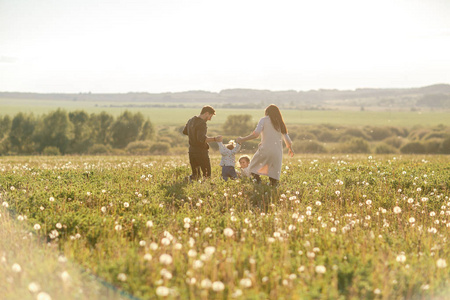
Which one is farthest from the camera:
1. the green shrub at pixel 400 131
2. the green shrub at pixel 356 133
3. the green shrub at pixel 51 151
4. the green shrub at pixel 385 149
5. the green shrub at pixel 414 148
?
the green shrub at pixel 400 131

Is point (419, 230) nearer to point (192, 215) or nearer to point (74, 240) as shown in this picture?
point (192, 215)

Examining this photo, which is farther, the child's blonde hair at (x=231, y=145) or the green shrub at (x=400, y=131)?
the green shrub at (x=400, y=131)

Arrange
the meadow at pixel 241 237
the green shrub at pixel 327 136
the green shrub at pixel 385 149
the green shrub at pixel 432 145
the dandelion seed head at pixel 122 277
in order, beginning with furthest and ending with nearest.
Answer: the green shrub at pixel 327 136, the green shrub at pixel 385 149, the green shrub at pixel 432 145, the meadow at pixel 241 237, the dandelion seed head at pixel 122 277

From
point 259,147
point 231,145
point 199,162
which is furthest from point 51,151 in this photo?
point 259,147

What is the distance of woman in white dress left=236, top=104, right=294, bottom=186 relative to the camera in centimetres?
1111

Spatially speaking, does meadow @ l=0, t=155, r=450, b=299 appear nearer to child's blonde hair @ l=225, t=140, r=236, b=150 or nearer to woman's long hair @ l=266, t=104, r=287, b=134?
child's blonde hair @ l=225, t=140, r=236, b=150

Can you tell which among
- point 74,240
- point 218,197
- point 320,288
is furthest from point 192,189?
point 320,288

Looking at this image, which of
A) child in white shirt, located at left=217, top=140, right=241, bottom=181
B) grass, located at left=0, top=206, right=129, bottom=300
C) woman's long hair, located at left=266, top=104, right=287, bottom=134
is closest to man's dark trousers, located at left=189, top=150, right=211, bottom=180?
child in white shirt, located at left=217, top=140, right=241, bottom=181

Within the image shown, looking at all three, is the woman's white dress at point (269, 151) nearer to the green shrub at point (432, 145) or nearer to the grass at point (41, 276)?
the grass at point (41, 276)

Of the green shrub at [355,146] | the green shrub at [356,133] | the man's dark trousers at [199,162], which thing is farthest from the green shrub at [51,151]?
the man's dark trousers at [199,162]

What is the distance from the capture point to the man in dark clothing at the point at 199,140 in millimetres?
11641

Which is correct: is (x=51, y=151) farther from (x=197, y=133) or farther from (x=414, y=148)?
(x=197, y=133)

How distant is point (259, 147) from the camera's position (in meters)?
11.5

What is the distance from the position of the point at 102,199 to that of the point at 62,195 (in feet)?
3.27
